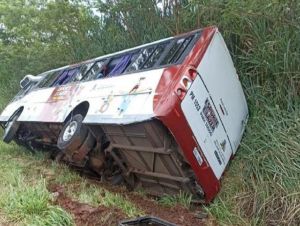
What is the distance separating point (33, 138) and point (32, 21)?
415cm

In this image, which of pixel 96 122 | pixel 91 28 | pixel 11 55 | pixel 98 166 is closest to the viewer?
pixel 96 122

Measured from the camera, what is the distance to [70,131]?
621 cm

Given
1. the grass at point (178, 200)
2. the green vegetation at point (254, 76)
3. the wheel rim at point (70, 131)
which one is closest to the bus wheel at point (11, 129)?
the green vegetation at point (254, 76)

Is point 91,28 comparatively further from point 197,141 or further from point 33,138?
point 197,141

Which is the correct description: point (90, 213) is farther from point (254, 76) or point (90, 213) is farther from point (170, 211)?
point (254, 76)

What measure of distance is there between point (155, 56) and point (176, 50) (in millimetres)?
353

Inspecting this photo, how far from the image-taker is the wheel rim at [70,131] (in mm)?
6094

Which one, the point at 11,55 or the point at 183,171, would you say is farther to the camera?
the point at 11,55

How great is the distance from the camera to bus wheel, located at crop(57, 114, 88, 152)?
5.96 m

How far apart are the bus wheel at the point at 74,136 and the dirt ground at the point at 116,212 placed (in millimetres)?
582

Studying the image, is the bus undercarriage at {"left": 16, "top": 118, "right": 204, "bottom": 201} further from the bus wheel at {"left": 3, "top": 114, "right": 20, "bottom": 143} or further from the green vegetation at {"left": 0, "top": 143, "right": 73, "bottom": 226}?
the bus wheel at {"left": 3, "top": 114, "right": 20, "bottom": 143}

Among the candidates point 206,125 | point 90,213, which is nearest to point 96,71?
point 206,125

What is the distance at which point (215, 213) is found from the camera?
5148 millimetres

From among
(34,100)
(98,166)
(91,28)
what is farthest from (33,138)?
(91,28)
